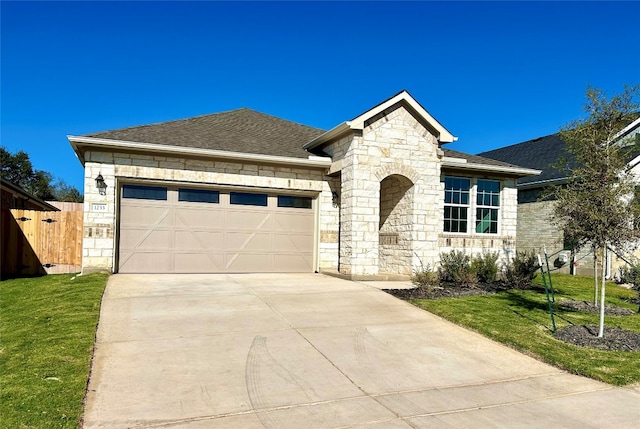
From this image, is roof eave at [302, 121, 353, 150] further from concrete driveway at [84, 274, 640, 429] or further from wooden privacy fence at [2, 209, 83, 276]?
wooden privacy fence at [2, 209, 83, 276]

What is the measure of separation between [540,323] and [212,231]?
29.2 feet

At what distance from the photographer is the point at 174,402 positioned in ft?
14.6

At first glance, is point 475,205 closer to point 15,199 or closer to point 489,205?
point 489,205

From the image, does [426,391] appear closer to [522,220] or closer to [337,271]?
[337,271]

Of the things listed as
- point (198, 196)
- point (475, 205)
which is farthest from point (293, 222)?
point (475, 205)

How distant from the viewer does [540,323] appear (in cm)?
853

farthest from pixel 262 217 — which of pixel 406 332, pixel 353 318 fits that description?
pixel 406 332

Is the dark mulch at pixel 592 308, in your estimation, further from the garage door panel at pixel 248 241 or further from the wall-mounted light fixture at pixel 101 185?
the wall-mounted light fixture at pixel 101 185

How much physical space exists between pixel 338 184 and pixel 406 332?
25.4 ft

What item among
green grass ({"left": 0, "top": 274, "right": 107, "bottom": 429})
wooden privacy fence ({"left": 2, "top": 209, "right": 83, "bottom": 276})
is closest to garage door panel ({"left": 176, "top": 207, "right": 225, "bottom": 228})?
wooden privacy fence ({"left": 2, "top": 209, "right": 83, "bottom": 276})

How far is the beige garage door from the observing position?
12625 mm

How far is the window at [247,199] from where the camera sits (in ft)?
44.6

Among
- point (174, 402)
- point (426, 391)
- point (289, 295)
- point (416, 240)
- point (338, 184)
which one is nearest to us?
point (174, 402)

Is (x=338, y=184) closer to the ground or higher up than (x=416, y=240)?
higher up
